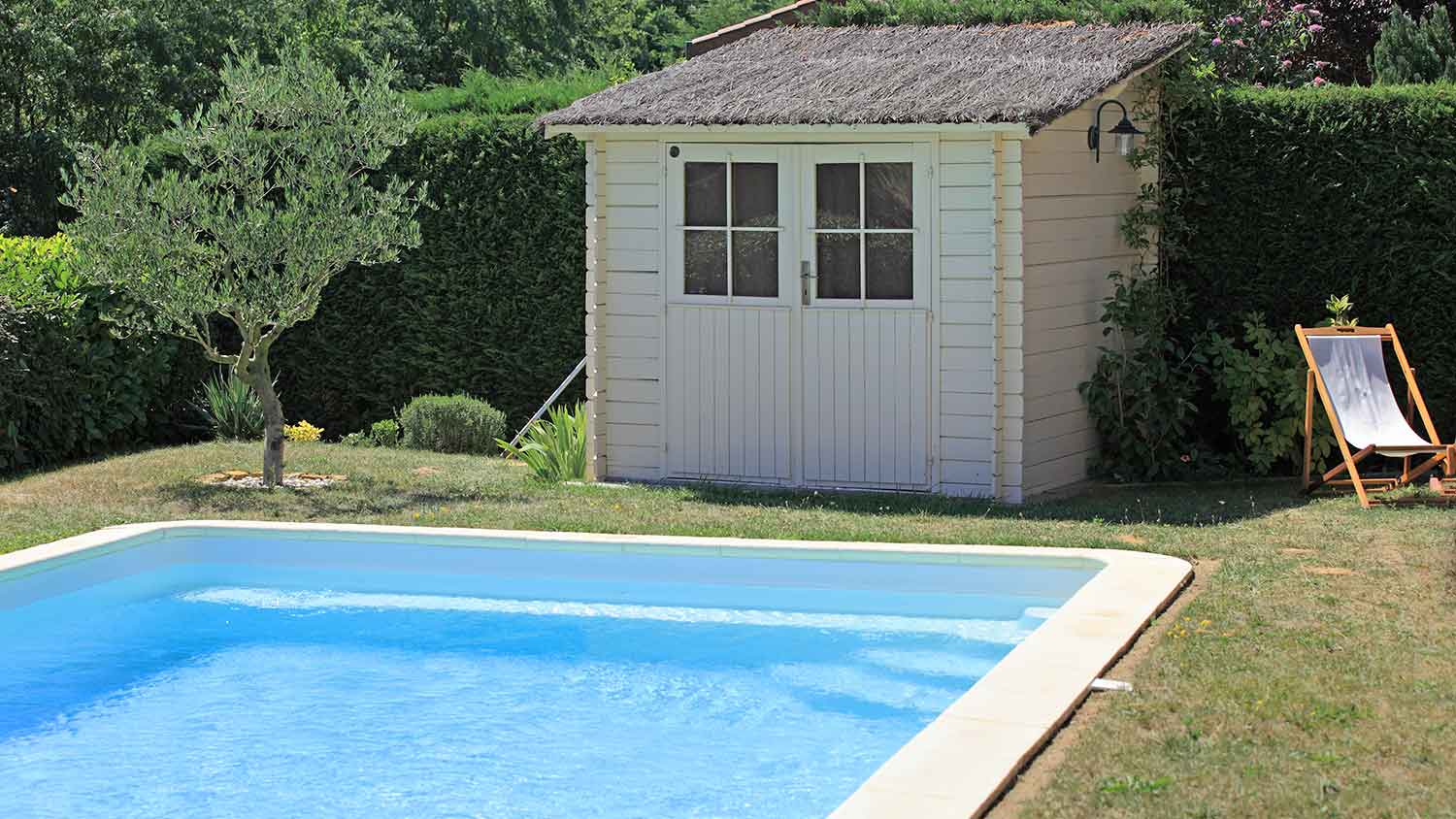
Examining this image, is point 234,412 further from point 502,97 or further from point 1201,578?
point 1201,578

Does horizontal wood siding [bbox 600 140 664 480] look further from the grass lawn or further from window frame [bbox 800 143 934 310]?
window frame [bbox 800 143 934 310]

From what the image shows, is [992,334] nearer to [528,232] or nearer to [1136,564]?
[1136,564]

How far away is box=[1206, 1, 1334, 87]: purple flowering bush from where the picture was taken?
15.2m

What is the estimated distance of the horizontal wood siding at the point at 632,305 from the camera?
12289 mm

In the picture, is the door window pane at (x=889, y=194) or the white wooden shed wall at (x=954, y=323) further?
the door window pane at (x=889, y=194)

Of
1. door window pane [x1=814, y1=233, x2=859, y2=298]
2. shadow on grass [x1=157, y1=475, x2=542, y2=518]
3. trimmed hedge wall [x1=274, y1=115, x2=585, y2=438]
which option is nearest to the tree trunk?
shadow on grass [x1=157, y1=475, x2=542, y2=518]

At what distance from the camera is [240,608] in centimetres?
987

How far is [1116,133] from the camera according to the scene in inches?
477

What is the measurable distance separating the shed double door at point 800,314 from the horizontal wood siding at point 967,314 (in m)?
0.13

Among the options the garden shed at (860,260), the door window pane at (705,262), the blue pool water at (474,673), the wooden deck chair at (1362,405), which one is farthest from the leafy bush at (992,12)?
the blue pool water at (474,673)

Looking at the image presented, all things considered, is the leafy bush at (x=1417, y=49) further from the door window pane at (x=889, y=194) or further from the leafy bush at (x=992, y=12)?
the door window pane at (x=889, y=194)

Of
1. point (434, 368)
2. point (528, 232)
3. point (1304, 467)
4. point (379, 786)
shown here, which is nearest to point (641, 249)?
point (528, 232)

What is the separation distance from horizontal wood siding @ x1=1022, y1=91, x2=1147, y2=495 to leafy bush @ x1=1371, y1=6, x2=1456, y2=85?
14.5 ft

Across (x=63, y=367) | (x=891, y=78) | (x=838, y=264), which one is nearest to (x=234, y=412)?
(x=63, y=367)
